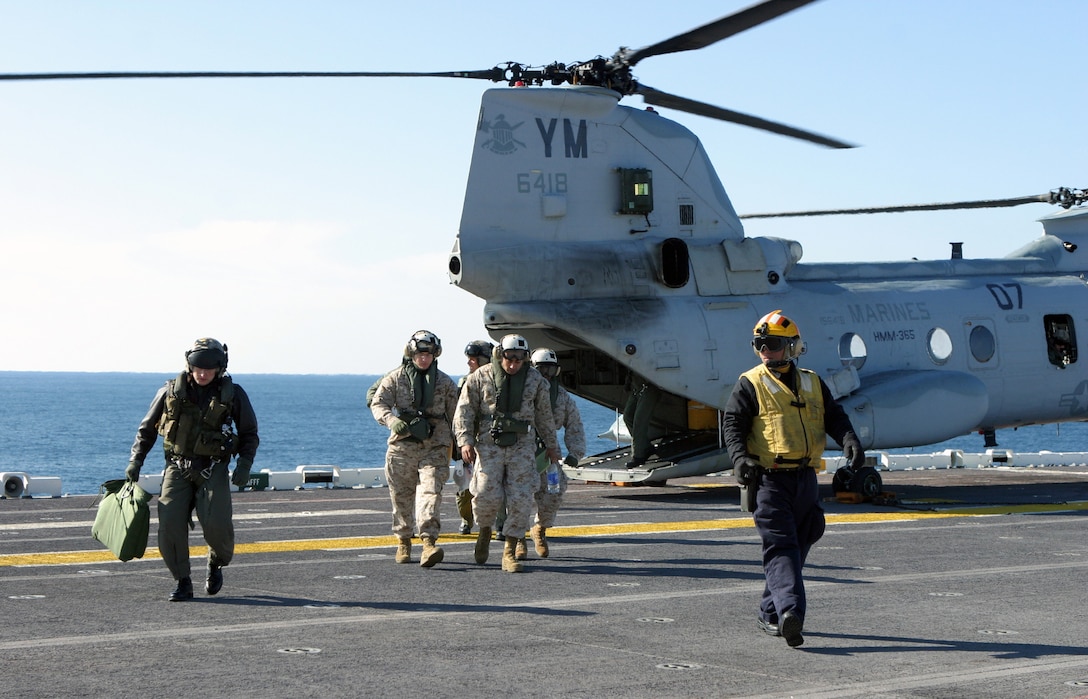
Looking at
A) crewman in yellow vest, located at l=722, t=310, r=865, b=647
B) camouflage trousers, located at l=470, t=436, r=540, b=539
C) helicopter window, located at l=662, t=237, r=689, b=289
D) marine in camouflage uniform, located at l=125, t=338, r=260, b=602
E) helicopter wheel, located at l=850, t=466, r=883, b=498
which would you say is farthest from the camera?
helicopter window, located at l=662, t=237, r=689, b=289

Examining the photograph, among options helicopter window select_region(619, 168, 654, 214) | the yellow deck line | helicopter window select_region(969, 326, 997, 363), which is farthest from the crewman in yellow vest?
helicopter window select_region(969, 326, 997, 363)

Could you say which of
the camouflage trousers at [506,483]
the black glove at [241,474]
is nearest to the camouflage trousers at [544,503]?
the camouflage trousers at [506,483]

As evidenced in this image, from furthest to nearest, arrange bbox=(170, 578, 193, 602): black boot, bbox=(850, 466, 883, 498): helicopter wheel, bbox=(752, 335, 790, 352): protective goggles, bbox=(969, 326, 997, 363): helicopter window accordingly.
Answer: bbox=(969, 326, 997, 363): helicopter window
bbox=(850, 466, 883, 498): helicopter wheel
bbox=(170, 578, 193, 602): black boot
bbox=(752, 335, 790, 352): protective goggles

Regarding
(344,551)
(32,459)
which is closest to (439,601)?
(344,551)

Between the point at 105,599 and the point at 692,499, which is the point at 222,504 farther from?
the point at 692,499

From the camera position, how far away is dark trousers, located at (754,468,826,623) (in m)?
7.91

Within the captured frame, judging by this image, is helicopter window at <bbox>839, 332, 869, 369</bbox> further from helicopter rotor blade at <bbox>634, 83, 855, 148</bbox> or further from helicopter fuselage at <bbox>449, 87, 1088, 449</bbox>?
helicopter rotor blade at <bbox>634, 83, 855, 148</bbox>

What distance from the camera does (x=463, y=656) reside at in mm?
7285

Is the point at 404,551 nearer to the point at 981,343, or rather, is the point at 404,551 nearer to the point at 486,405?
the point at 486,405

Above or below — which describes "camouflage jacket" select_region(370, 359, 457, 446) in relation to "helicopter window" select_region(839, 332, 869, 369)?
below

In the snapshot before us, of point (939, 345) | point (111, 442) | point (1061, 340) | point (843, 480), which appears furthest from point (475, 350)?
point (111, 442)

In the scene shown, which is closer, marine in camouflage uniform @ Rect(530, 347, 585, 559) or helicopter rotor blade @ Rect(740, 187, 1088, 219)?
marine in camouflage uniform @ Rect(530, 347, 585, 559)

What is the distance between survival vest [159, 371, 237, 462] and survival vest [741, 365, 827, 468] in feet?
12.5

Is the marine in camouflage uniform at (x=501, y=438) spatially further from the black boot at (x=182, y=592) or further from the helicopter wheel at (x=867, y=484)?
the helicopter wheel at (x=867, y=484)
